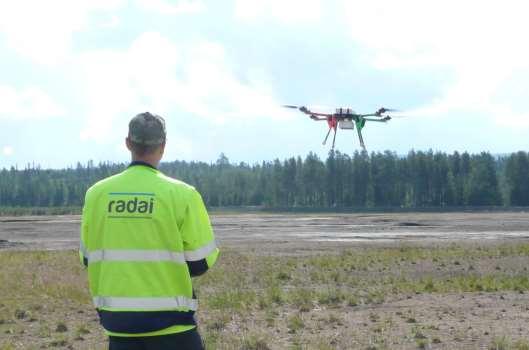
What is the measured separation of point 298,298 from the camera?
16.7m

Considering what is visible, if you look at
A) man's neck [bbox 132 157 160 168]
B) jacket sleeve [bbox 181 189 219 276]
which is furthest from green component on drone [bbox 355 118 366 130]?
jacket sleeve [bbox 181 189 219 276]

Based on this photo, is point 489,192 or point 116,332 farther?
point 489,192

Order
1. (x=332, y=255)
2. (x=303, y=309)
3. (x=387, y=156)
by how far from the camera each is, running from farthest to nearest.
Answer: (x=387, y=156), (x=332, y=255), (x=303, y=309)

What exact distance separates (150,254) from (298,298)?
503 inches

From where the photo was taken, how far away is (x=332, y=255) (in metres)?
30.9

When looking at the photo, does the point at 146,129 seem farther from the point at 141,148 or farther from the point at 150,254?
the point at 150,254

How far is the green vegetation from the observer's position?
11.7 meters

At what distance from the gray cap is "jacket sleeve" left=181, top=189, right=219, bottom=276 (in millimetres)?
358

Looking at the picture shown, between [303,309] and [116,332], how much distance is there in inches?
442

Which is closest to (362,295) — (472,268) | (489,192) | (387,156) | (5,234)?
(472,268)

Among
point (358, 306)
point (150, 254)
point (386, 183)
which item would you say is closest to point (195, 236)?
point (150, 254)

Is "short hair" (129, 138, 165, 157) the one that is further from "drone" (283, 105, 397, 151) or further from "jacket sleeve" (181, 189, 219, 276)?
"drone" (283, 105, 397, 151)

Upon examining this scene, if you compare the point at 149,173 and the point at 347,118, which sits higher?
the point at 347,118

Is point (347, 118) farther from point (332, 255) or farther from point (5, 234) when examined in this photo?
point (5, 234)
